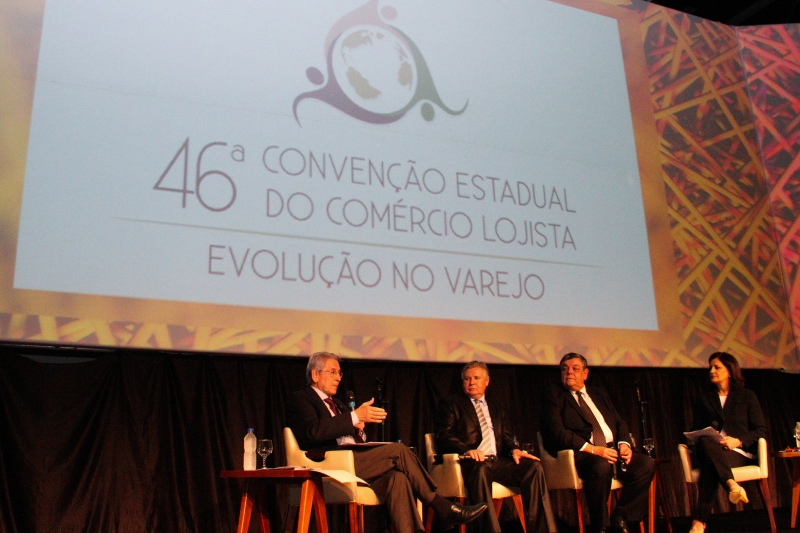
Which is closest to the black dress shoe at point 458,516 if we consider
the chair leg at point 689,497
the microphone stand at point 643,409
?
the microphone stand at point 643,409

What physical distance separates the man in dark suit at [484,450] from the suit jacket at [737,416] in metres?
1.13

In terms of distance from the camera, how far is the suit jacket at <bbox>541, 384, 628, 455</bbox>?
414 centimetres

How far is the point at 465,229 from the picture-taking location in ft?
15.2

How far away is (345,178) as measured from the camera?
4352 millimetres

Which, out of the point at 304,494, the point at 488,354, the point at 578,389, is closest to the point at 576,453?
the point at 578,389

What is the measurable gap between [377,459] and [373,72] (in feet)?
7.69

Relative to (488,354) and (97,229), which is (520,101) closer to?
(488,354)

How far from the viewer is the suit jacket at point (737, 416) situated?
13.9ft

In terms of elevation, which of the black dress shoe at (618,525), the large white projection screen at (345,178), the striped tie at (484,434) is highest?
the large white projection screen at (345,178)

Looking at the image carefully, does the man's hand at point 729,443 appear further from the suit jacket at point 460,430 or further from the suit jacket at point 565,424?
the suit jacket at point 460,430

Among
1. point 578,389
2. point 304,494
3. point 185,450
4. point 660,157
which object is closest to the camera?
point 304,494

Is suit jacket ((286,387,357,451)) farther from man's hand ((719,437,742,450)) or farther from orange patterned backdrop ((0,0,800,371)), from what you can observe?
man's hand ((719,437,742,450))

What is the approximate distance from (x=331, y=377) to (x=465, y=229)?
140 centimetres

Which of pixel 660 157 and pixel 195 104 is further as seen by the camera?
pixel 660 157
